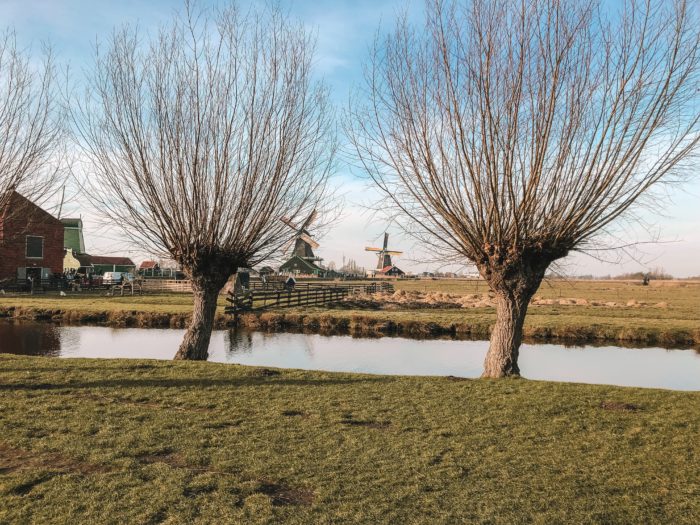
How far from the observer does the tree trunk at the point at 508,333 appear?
10062 millimetres

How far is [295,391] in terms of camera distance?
28.5 feet

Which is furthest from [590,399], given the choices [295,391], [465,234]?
[295,391]

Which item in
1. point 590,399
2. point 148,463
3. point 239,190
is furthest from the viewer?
point 239,190

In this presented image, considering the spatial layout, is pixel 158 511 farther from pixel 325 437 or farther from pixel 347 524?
pixel 325 437

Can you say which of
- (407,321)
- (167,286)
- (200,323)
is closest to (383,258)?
(167,286)

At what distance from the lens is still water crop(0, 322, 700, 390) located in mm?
14469

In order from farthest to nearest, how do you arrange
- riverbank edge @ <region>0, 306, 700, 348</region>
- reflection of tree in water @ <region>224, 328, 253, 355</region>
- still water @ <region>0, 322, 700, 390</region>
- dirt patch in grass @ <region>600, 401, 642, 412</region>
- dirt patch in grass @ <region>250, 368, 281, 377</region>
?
riverbank edge @ <region>0, 306, 700, 348</region>, reflection of tree in water @ <region>224, 328, 253, 355</region>, still water @ <region>0, 322, 700, 390</region>, dirt patch in grass @ <region>250, 368, 281, 377</region>, dirt patch in grass @ <region>600, 401, 642, 412</region>

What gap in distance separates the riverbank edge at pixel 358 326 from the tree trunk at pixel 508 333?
12067 millimetres

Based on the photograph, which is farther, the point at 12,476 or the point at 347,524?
the point at 12,476

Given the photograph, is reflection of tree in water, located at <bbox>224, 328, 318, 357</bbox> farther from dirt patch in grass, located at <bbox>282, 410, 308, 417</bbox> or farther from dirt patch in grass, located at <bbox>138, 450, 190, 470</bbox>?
dirt patch in grass, located at <bbox>138, 450, 190, 470</bbox>

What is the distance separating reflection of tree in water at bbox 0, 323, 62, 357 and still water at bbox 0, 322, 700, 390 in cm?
3

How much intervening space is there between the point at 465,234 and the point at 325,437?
5.31 meters

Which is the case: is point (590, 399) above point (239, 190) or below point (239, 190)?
below

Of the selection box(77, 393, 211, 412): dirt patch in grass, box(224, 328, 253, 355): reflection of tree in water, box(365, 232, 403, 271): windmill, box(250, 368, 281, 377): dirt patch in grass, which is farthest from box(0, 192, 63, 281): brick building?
box(365, 232, 403, 271): windmill
